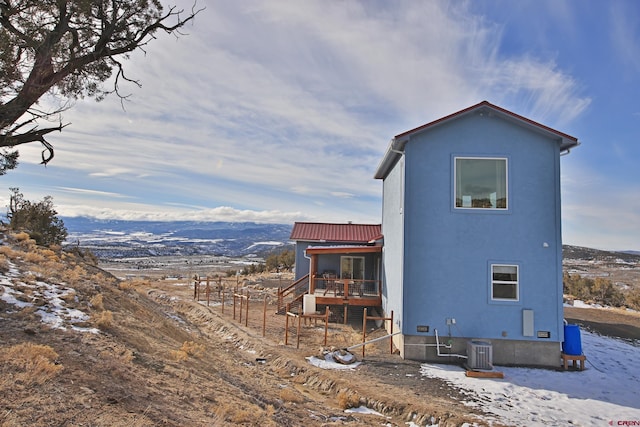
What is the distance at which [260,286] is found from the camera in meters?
31.0

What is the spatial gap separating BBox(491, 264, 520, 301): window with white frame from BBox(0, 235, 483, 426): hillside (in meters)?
3.56

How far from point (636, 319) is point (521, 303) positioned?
14539mm

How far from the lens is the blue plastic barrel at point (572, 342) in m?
11.8

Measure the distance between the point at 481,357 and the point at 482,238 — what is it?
3509 millimetres

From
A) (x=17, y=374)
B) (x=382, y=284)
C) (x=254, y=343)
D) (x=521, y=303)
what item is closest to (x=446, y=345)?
(x=521, y=303)

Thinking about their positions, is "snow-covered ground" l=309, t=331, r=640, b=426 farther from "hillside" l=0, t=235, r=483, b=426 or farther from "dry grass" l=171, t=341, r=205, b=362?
"dry grass" l=171, t=341, r=205, b=362

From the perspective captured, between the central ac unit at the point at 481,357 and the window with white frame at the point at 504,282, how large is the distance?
5.42ft

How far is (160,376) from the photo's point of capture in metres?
7.03

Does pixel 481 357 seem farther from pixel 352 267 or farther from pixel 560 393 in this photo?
pixel 352 267

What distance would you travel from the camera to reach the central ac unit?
37.0 ft

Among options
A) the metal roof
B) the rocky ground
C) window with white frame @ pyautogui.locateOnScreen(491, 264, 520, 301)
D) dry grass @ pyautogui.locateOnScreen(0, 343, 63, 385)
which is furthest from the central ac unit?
the metal roof

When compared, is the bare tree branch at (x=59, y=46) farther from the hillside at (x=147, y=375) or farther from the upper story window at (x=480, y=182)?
the upper story window at (x=480, y=182)

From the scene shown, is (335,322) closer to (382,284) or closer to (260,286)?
(382,284)

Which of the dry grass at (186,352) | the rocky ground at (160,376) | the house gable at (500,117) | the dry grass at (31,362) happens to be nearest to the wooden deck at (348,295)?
the rocky ground at (160,376)
